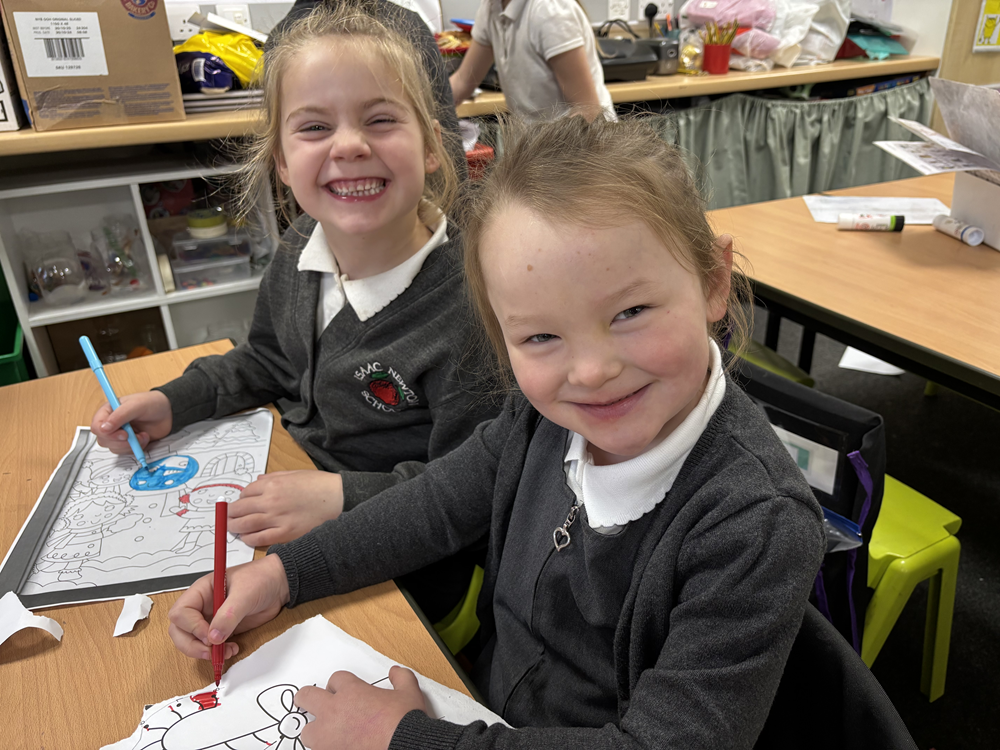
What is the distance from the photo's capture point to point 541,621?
2.31ft

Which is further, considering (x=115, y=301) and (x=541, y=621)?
(x=115, y=301)

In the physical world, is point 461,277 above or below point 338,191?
below

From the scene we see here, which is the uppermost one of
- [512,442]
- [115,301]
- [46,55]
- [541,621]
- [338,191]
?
[46,55]

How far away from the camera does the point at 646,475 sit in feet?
1.97

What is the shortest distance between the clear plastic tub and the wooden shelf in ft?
0.97

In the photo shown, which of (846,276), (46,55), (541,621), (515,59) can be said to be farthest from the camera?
(515,59)

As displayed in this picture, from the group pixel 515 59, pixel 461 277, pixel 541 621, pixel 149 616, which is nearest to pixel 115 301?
pixel 515 59

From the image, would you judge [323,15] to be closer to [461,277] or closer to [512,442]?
[461,277]

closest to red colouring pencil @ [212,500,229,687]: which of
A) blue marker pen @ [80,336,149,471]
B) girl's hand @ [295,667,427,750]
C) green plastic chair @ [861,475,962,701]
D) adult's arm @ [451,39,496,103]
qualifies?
girl's hand @ [295,667,427,750]

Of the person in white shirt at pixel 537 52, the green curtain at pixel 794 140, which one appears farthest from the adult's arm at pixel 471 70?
the green curtain at pixel 794 140

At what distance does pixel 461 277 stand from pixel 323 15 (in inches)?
15.4

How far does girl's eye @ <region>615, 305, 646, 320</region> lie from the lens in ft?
1.84

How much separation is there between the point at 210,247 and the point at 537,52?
113 cm

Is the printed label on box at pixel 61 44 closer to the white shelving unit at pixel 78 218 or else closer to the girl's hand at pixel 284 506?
the white shelving unit at pixel 78 218
